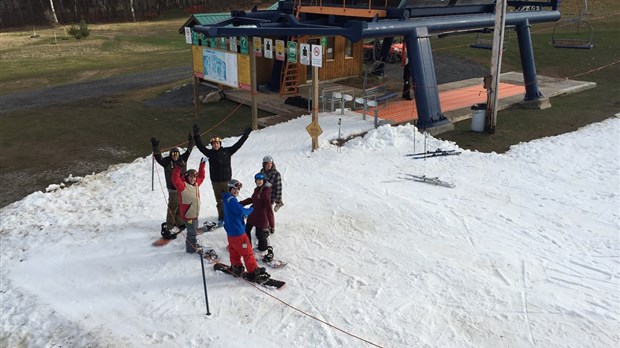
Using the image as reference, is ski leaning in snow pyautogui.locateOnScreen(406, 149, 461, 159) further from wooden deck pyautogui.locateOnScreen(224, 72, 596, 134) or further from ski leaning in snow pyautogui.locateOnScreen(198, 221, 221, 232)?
ski leaning in snow pyautogui.locateOnScreen(198, 221, 221, 232)

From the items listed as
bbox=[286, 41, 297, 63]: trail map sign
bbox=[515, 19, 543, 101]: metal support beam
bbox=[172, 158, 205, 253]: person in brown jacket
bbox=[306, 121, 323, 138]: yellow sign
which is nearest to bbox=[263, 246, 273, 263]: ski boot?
bbox=[172, 158, 205, 253]: person in brown jacket

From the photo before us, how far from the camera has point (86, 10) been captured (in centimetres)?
5375

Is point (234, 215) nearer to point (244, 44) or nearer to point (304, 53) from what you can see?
point (304, 53)

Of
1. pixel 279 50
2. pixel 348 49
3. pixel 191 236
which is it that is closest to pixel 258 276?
pixel 191 236

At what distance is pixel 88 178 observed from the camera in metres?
13.2

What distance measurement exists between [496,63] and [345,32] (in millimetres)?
4859

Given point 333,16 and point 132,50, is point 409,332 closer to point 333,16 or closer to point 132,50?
point 333,16

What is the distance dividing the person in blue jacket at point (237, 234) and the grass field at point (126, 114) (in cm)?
736

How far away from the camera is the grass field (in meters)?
15.1

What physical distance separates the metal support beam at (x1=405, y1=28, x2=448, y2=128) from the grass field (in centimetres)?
80

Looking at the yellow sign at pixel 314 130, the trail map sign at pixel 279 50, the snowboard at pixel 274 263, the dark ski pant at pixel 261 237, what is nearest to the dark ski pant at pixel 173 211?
the dark ski pant at pixel 261 237

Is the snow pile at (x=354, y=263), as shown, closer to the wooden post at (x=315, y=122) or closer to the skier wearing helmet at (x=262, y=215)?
the skier wearing helmet at (x=262, y=215)

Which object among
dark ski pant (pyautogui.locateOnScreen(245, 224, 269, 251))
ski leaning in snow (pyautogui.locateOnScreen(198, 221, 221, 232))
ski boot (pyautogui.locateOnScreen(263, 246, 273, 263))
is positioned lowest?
ski leaning in snow (pyautogui.locateOnScreen(198, 221, 221, 232))

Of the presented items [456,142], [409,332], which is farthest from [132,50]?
[409,332]
